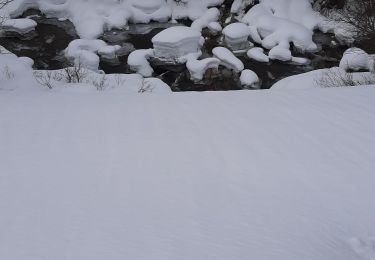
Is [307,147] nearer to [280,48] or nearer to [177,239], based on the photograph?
[177,239]

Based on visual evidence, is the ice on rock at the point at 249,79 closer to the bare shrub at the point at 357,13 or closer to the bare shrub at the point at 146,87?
the bare shrub at the point at 146,87

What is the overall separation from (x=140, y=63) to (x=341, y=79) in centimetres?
570

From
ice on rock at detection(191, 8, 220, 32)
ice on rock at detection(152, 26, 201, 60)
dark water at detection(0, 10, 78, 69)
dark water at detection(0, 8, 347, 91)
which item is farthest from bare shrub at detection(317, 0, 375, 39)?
dark water at detection(0, 10, 78, 69)

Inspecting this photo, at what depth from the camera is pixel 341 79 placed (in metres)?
10.3

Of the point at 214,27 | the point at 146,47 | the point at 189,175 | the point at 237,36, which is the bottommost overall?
the point at 146,47

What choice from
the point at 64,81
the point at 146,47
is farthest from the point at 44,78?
the point at 146,47

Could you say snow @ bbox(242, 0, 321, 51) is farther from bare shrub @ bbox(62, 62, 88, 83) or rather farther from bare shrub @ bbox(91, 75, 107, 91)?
bare shrub @ bbox(62, 62, 88, 83)

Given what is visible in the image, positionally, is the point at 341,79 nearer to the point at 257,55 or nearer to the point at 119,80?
the point at 257,55

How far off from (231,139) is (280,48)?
8873mm

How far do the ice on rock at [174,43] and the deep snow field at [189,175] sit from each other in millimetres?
5885

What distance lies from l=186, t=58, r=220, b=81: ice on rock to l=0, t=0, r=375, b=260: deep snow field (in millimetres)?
5165

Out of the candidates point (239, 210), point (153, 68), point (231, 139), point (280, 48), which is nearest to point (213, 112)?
point (231, 139)

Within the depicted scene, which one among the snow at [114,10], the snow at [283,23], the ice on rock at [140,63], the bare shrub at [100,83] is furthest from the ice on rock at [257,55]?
the bare shrub at [100,83]

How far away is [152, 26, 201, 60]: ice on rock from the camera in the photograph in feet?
41.5
